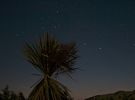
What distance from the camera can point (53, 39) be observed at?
8914 millimetres

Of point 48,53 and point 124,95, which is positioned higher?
point 48,53

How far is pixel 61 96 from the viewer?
8.73m

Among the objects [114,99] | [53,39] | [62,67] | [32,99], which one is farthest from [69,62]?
[114,99]

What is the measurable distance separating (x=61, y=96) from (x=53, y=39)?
6.27ft

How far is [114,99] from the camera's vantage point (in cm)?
2356

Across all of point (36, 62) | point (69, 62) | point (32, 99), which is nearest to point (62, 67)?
point (69, 62)

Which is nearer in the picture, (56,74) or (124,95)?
(56,74)

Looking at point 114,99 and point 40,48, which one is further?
point 114,99

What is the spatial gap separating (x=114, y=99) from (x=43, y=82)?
15.8 m

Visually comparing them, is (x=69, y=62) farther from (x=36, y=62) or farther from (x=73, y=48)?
(x=36, y=62)

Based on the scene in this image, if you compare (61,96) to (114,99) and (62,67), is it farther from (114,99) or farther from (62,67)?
(114,99)

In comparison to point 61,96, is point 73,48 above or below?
above

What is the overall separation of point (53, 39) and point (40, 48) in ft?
1.74

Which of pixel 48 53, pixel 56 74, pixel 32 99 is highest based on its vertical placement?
pixel 48 53
